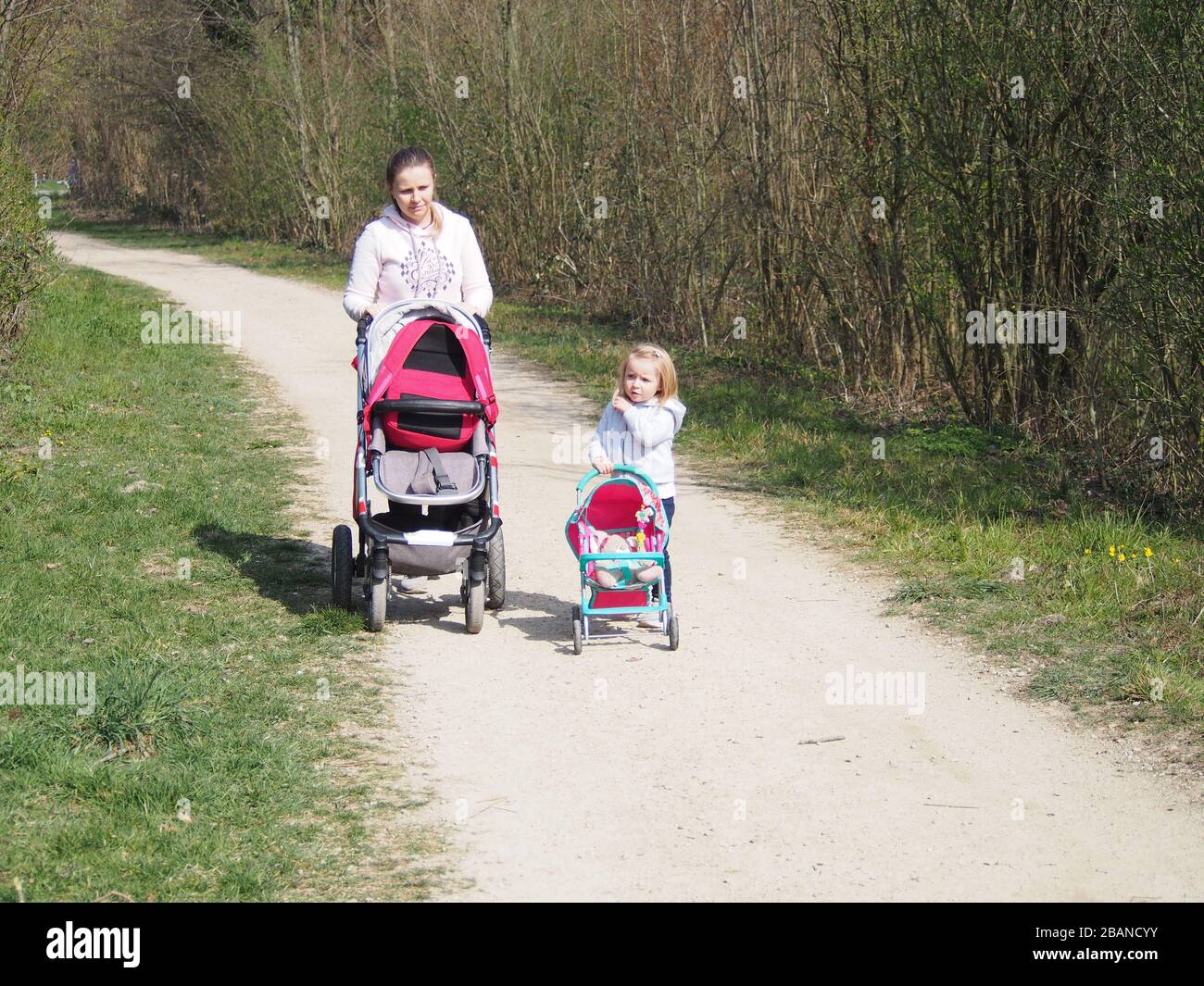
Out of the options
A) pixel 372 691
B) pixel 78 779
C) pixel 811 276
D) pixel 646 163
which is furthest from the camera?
pixel 646 163

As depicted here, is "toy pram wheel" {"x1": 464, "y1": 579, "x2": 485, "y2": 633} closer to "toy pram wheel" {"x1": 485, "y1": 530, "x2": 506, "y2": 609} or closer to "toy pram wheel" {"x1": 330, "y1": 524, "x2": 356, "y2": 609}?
"toy pram wheel" {"x1": 485, "y1": 530, "x2": 506, "y2": 609}

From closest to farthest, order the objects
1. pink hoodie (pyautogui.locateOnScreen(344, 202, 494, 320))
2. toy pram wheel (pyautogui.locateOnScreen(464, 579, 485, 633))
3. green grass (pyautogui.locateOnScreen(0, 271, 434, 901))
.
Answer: green grass (pyautogui.locateOnScreen(0, 271, 434, 901)) < toy pram wheel (pyautogui.locateOnScreen(464, 579, 485, 633)) < pink hoodie (pyautogui.locateOnScreen(344, 202, 494, 320))

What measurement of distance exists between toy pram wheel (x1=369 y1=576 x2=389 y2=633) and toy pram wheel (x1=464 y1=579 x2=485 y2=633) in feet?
1.36

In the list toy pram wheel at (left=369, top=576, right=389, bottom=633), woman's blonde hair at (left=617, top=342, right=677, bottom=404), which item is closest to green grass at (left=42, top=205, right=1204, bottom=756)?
woman's blonde hair at (left=617, top=342, right=677, bottom=404)

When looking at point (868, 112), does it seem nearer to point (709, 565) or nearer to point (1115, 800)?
point (709, 565)

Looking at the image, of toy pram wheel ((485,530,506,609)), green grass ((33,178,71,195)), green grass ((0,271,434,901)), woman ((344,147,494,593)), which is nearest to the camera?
green grass ((0,271,434,901))

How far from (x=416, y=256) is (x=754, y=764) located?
3.29 m

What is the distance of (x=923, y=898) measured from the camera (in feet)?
14.2

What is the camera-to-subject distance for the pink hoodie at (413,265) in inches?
282

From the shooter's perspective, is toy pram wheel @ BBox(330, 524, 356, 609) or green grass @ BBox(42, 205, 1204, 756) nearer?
green grass @ BBox(42, 205, 1204, 756)

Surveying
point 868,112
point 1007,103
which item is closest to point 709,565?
point 1007,103

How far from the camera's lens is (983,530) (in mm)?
8641

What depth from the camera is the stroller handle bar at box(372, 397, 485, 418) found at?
6809 millimetres
